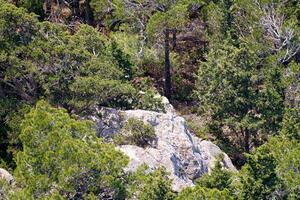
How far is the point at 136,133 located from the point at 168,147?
1511mm

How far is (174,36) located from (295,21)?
8.66 metres

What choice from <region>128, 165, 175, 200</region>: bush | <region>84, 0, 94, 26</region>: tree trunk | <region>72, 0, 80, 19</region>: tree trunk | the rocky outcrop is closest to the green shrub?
the rocky outcrop

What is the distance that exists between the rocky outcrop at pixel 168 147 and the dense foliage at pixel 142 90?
673 mm

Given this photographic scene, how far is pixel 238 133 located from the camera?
34594 mm

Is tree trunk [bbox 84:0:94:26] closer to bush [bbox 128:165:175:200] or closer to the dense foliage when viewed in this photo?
the dense foliage

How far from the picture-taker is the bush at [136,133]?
85.6ft

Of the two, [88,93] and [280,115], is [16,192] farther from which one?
[280,115]

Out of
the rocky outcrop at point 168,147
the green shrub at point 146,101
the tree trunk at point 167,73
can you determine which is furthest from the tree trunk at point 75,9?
the rocky outcrop at point 168,147

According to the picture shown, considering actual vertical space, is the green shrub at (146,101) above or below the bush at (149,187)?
below

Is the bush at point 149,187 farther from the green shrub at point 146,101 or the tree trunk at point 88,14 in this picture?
the tree trunk at point 88,14

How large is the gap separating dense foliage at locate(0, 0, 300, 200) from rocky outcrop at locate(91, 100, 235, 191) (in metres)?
0.67

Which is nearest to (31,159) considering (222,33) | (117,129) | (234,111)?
(117,129)

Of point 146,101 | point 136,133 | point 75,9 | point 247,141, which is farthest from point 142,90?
point 75,9

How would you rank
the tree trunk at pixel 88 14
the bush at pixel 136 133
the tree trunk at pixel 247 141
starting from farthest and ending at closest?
the tree trunk at pixel 88 14
the tree trunk at pixel 247 141
the bush at pixel 136 133
